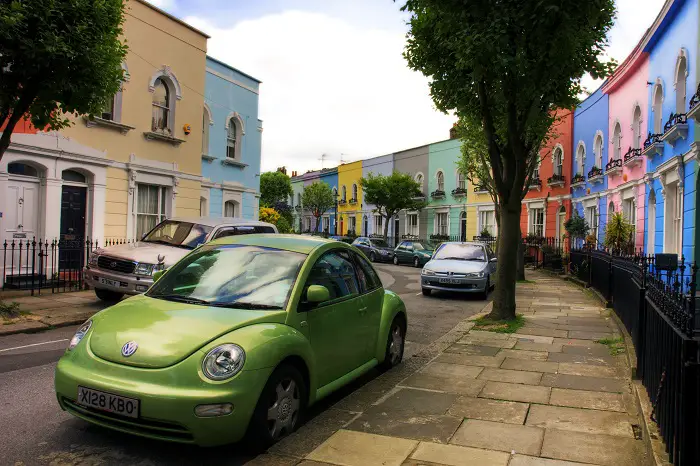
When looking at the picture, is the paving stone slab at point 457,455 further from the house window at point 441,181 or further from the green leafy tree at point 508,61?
the house window at point 441,181

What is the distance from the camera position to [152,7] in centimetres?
1548

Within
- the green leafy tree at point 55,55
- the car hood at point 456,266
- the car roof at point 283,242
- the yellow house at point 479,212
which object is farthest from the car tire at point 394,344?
the yellow house at point 479,212

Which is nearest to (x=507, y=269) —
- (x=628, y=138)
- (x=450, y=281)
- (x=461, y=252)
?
(x=450, y=281)

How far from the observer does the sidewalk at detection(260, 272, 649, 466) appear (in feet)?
12.5

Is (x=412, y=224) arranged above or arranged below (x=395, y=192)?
below

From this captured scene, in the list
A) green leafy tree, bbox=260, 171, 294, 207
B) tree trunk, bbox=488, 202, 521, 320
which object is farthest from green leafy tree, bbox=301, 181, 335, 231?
tree trunk, bbox=488, 202, 521, 320

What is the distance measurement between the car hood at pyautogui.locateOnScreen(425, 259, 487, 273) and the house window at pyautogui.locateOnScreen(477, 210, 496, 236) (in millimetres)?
17070

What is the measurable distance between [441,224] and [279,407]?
3207 cm

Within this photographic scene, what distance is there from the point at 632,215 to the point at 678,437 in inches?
667

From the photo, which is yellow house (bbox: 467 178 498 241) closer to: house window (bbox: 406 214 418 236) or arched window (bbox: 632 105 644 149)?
house window (bbox: 406 214 418 236)

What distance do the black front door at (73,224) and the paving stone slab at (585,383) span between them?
452 inches

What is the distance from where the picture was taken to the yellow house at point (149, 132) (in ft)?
46.5

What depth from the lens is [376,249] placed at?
30.5m

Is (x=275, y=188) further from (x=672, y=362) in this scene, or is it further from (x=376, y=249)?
(x=672, y=362)
